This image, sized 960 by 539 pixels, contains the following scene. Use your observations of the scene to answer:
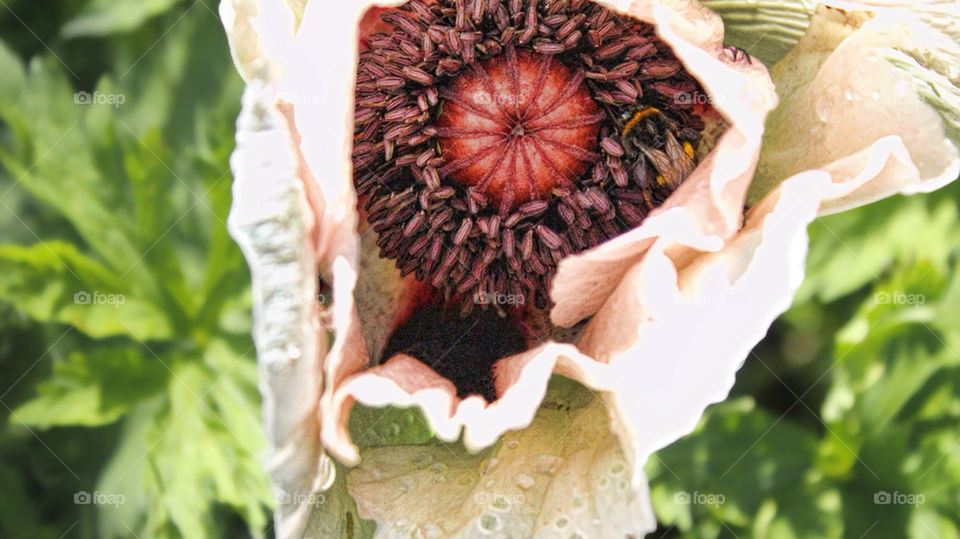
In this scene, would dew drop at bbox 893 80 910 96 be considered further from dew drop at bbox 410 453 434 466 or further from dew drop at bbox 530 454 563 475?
dew drop at bbox 410 453 434 466

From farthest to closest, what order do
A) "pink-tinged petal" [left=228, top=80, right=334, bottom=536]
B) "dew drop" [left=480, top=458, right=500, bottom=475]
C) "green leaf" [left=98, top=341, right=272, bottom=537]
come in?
"green leaf" [left=98, top=341, right=272, bottom=537] < "dew drop" [left=480, top=458, right=500, bottom=475] < "pink-tinged petal" [left=228, top=80, right=334, bottom=536]

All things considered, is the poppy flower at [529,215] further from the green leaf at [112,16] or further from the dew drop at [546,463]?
the green leaf at [112,16]

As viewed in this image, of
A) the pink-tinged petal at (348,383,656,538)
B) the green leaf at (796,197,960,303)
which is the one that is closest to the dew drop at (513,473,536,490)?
the pink-tinged petal at (348,383,656,538)

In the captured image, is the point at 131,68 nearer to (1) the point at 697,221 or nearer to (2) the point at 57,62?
(2) the point at 57,62

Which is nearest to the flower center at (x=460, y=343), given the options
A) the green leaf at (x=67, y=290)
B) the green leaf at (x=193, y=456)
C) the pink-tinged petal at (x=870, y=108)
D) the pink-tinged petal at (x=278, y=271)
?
the pink-tinged petal at (x=278, y=271)

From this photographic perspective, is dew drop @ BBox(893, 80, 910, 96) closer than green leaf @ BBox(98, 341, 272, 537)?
Yes

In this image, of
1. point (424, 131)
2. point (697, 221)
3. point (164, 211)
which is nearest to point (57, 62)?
point (164, 211)

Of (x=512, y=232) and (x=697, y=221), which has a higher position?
(x=697, y=221)
